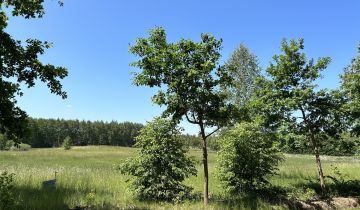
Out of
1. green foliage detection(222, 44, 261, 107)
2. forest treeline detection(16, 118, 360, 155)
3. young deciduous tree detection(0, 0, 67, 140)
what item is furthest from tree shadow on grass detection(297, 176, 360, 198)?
forest treeline detection(16, 118, 360, 155)

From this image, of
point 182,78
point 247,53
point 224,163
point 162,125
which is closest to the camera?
point 182,78

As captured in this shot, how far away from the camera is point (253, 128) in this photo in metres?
15.3

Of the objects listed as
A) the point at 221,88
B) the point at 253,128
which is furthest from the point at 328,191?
the point at 221,88

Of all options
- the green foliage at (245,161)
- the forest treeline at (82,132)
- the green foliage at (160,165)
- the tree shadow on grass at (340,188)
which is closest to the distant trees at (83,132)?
the forest treeline at (82,132)

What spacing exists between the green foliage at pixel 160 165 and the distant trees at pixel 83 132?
4732 inches

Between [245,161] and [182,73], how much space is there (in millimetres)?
5163

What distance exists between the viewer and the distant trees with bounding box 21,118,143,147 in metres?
128

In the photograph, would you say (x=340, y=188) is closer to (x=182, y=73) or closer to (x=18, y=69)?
(x=182, y=73)

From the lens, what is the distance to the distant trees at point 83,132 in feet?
419

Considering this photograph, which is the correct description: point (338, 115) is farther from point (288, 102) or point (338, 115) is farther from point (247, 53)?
point (247, 53)

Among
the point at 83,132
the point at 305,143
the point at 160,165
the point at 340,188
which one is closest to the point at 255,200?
the point at 160,165

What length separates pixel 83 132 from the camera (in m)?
139

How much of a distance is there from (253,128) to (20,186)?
1039 cm

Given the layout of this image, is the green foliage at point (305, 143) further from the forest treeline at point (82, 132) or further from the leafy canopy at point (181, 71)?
the forest treeline at point (82, 132)
